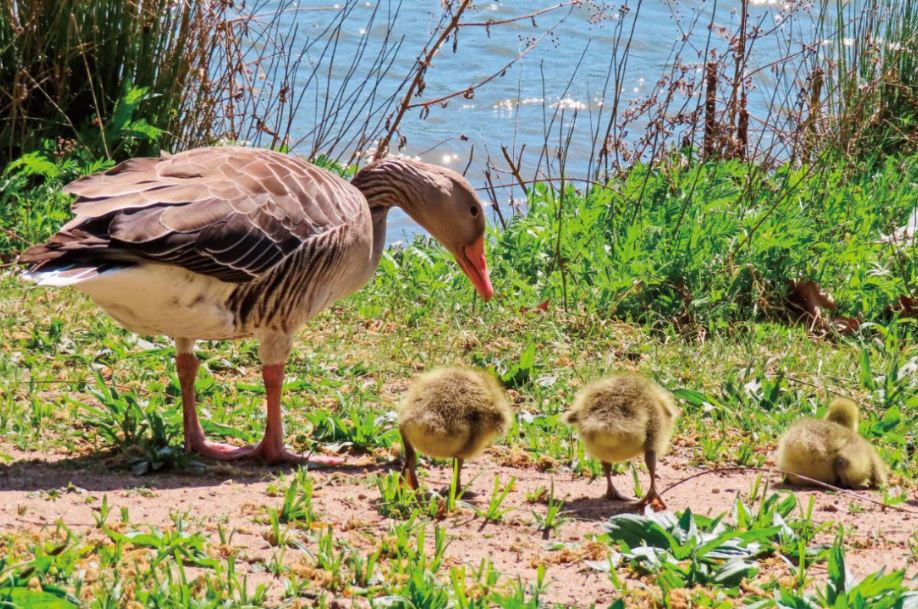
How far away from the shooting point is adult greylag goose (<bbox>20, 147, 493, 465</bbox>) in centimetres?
504

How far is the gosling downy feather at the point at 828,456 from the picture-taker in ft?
16.8

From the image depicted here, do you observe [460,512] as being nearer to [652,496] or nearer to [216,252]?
[652,496]

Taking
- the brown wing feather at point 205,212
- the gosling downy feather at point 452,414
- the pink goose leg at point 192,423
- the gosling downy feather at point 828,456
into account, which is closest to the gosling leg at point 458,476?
the gosling downy feather at point 452,414

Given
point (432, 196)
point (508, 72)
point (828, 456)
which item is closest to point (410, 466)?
point (828, 456)

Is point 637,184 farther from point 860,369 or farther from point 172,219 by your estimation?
point 172,219

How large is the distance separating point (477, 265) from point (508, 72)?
1037cm

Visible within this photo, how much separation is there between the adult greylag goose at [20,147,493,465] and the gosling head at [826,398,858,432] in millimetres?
2250

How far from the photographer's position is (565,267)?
8.30 m

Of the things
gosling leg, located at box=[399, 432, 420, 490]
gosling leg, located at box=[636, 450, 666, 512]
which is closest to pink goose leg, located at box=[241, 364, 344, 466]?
gosling leg, located at box=[399, 432, 420, 490]

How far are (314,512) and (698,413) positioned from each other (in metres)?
2.36

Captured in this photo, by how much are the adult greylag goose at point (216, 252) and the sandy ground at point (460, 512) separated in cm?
49

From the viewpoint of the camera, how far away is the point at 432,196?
21.5 feet

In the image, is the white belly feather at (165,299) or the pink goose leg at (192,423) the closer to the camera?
the white belly feather at (165,299)

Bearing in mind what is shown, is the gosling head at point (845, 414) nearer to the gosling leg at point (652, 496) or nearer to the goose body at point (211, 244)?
the gosling leg at point (652, 496)
